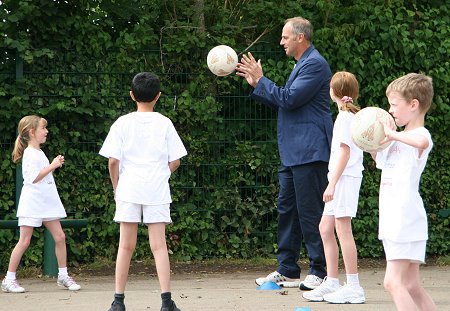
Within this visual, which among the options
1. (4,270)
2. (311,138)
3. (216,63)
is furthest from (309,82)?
(4,270)

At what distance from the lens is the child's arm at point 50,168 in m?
8.09

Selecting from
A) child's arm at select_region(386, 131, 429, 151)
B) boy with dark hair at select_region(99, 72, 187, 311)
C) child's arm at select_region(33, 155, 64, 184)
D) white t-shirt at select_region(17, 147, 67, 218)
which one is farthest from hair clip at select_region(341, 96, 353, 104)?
white t-shirt at select_region(17, 147, 67, 218)

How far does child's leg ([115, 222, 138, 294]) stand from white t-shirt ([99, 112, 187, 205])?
0.20m

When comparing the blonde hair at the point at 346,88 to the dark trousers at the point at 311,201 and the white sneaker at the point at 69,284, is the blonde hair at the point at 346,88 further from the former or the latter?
the white sneaker at the point at 69,284

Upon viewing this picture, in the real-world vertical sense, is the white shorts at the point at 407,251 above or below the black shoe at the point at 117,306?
above

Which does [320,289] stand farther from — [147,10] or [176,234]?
[147,10]

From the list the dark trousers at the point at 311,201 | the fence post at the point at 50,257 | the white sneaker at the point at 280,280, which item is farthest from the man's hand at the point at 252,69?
the fence post at the point at 50,257

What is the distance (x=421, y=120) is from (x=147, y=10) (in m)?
5.47

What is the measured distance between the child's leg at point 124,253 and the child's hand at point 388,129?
6.52 feet

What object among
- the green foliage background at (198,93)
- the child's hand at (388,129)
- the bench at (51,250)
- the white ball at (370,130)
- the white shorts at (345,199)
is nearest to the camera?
the child's hand at (388,129)

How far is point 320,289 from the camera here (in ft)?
23.2

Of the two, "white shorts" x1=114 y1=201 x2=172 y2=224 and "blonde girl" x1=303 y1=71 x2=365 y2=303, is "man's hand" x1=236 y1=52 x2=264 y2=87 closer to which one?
"blonde girl" x1=303 y1=71 x2=365 y2=303

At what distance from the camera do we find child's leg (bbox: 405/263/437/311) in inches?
205

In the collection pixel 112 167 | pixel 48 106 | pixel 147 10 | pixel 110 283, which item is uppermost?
pixel 147 10
